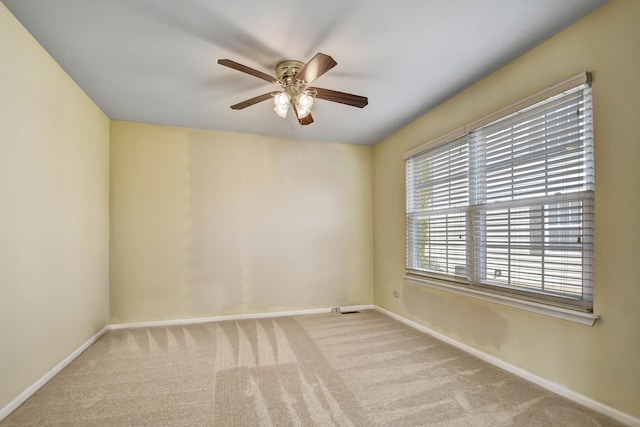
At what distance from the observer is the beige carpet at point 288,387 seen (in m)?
1.86

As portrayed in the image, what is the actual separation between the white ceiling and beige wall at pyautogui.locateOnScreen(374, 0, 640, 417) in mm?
156

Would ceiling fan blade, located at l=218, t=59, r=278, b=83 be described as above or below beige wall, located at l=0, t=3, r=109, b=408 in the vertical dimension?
above

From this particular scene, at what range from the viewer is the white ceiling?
1.83 metres

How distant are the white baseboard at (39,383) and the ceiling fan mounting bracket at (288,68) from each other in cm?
288

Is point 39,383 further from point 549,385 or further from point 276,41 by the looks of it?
point 549,385

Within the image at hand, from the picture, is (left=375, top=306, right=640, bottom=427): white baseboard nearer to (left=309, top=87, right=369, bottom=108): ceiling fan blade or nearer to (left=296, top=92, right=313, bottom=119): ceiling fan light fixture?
(left=309, top=87, right=369, bottom=108): ceiling fan blade

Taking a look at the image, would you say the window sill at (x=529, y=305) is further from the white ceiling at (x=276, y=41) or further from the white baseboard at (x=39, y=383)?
the white baseboard at (x=39, y=383)

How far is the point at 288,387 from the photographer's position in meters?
2.22

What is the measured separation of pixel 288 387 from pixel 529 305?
6.25 feet

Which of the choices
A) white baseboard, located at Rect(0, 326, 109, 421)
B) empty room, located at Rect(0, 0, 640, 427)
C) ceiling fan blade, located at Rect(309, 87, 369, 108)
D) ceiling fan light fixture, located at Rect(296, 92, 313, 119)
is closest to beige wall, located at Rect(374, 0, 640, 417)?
empty room, located at Rect(0, 0, 640, 427)

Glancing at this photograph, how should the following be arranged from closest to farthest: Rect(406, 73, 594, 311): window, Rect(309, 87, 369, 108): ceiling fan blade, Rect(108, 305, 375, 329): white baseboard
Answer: Rect(406, 73, 594, 311): window → Rect(309, 87, 369, 108): ceiling fan blade → Rect(108, 305, 375, 329): white baseboard

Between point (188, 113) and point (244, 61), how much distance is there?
1.39 metres

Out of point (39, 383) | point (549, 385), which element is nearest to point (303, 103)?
point (549, 385)

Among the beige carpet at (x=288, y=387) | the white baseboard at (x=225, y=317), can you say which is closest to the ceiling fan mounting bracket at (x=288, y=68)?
the beige carpet at (x=288, y=387)
